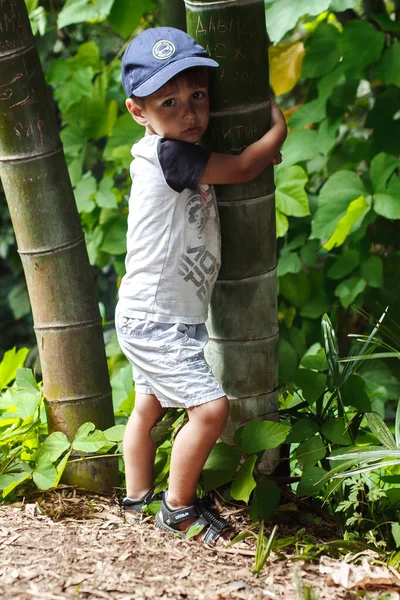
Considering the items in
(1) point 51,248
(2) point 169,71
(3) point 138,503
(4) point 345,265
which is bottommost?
(3) point 138,503

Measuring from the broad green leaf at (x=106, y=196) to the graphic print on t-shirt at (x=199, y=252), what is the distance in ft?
4.40

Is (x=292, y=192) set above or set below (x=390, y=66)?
below

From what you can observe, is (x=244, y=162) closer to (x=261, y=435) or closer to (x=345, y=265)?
(x=261, y=435)

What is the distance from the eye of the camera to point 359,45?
2793mm

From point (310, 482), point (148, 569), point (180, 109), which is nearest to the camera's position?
point (148, 569)

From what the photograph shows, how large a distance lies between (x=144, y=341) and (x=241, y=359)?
0.27 m

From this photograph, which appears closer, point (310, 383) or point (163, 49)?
point (163, 49)

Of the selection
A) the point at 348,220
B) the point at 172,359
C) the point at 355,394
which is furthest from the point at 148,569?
the point at 348,220

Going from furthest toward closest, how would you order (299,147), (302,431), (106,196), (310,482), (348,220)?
1. (106,196)
2. (299,147)
3. (348,220)
4. (302,431)
5. (310,482)

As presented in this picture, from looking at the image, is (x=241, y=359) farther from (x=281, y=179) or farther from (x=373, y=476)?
(x=281, y=179)

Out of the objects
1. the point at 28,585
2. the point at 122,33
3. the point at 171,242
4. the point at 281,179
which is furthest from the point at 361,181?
the point at 28,585

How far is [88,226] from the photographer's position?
11.7 ft

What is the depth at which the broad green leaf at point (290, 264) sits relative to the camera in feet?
10.6

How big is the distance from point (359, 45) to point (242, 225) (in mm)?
1176
